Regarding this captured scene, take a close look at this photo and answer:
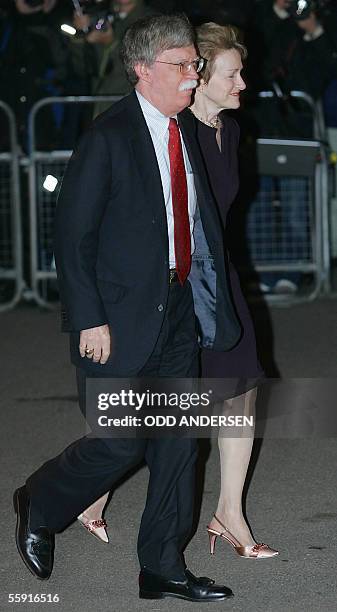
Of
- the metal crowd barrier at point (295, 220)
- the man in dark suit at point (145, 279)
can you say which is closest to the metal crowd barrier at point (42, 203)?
the metal crowd barrier at point (295, 220)

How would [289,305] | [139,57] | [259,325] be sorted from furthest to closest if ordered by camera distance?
[289,305], [259,325], [139,57]

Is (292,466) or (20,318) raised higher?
(20,318)

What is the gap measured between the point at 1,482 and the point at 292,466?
1.43m

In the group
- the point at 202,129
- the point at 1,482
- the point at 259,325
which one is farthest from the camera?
the point at 259,325

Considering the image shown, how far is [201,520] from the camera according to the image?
576 centimetres

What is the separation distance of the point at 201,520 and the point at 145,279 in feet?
5.14

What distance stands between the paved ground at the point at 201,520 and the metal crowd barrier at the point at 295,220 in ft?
5.90

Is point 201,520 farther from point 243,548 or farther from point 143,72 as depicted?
point 143,72

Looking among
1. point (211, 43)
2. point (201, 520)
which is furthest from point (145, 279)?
point (201, 520)

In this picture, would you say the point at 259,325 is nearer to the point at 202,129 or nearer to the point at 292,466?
the point at 292,466

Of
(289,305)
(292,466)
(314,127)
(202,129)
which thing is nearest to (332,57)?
(314,127)

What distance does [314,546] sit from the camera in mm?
5312

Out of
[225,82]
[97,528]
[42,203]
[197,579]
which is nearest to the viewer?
[197,579]

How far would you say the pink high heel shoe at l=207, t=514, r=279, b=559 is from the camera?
520cm
